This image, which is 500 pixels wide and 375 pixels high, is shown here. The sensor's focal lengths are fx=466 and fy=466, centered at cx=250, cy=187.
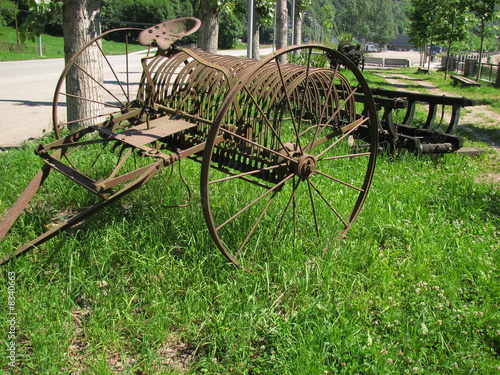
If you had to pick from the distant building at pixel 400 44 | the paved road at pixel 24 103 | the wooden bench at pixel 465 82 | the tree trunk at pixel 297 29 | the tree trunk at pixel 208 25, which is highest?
the distant building at pixel 400 44

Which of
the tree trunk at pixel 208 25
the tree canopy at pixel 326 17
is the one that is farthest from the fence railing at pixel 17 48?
the tree trunk at pixel 208 25

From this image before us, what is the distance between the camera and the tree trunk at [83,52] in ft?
20.4

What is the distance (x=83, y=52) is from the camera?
20.4 ft

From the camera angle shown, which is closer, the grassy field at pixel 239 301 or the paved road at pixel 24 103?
the grassy field at pixel 239 301

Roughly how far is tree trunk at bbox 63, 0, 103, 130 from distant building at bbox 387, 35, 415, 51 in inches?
5061

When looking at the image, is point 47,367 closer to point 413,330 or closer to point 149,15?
point 413,330

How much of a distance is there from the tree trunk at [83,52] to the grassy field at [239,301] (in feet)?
7.85

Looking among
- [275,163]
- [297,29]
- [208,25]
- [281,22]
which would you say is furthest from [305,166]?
[297,29]

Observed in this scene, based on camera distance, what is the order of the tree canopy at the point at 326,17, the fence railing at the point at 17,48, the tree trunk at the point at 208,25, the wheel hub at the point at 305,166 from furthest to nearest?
the fence railing at the point at 17,48
the tree canopy at the point at 326,17
the tree trunk at the point at 208,25
the wheel hub at the point at 305,166

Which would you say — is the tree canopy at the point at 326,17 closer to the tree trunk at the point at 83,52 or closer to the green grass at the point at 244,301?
the tree trunk at the point at 83,52

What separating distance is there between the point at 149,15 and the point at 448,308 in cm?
5459

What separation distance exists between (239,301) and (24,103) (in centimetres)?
982

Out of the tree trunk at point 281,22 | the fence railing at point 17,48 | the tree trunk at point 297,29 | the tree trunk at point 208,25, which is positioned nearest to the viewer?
the tree trunk at point 208,25

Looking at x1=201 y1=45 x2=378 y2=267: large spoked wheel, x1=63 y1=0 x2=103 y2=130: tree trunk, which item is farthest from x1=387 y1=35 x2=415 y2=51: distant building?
x1=201 y1=45 x2=378 y2=267: large spoked wheel
